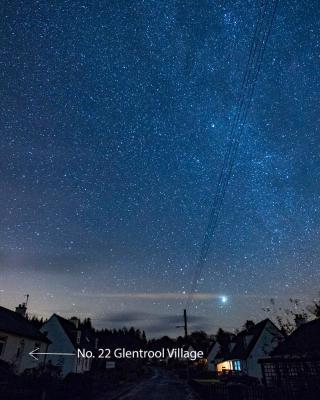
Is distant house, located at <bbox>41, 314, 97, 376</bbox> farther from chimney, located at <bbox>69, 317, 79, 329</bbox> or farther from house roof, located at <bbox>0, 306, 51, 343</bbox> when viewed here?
house roof, located at <bbox>0, 306, 51, 343</bbox>

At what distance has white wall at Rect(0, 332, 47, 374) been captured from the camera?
2923cm

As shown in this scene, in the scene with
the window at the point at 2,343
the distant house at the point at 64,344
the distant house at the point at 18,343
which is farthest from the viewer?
the distant house at the point at 64,344

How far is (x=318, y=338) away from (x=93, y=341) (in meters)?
50.2

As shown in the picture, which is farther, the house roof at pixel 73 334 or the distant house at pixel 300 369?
the house roof at pixel 73 334

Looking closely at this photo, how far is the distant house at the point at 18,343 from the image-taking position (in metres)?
29.1

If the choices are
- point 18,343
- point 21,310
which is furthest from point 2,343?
point 21,310

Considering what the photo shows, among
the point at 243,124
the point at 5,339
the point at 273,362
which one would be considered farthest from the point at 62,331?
the point at 243,124

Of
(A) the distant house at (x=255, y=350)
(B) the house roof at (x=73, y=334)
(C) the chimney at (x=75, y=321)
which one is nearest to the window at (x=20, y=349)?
(B) the house roof at (x=73, y=334)

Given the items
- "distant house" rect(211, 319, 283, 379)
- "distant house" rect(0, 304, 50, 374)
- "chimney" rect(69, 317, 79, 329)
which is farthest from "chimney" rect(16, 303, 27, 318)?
"distant house" rect(211, 319, 283, 379)

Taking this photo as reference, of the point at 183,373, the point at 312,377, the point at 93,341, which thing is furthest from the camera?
the point at 93,341

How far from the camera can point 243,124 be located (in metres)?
11.5

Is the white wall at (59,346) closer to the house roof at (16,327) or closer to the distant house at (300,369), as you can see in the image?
the house roof at (16,327)

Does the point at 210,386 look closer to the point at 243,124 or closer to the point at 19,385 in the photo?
the point at 19,385

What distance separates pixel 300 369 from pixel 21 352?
94.8ft
